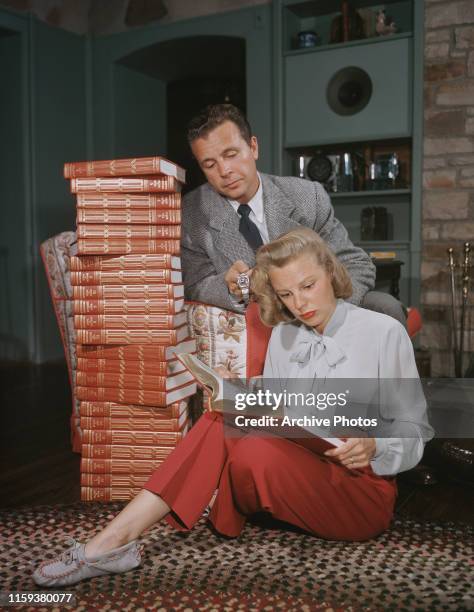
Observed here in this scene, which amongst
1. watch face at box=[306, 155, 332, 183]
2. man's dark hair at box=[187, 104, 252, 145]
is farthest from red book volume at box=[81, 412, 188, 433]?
watch face at box=[306, 155, 332, 183]

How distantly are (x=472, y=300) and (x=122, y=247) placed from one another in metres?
2.87

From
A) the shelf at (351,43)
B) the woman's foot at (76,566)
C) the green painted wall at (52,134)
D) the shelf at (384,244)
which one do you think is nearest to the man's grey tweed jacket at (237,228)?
the woman's foot at (76,566)

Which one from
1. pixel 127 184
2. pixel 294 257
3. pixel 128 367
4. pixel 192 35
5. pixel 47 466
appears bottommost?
pixel 47 466

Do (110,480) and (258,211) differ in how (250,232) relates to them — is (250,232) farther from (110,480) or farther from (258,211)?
(110,480)

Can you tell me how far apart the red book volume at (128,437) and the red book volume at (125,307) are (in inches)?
16.3

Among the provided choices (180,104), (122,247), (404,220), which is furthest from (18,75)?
(122,247)

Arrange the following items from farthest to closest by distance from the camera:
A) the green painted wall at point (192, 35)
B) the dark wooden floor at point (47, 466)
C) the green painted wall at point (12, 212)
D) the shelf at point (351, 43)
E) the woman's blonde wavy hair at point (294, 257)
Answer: the green painted wall at point (12, 212) → the green painted wall at point (192, 35) → the shelf at point (351, 43) → the dark wooden floor at point (47, 466) → the woman's blonde wavy hair at point (294, 257)

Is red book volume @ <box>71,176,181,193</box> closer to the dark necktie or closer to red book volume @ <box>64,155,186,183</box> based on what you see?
red book volume @ <box>64,155,186,183</box>

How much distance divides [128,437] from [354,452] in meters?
0.93

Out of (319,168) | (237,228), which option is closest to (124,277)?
(237,228)

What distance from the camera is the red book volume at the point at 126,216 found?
198 cm

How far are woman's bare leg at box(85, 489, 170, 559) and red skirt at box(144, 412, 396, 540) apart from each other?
3 centimetres

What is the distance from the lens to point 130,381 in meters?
2.08

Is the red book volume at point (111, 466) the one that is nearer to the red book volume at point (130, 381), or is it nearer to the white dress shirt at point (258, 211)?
the red book volume at point (130, 381)
